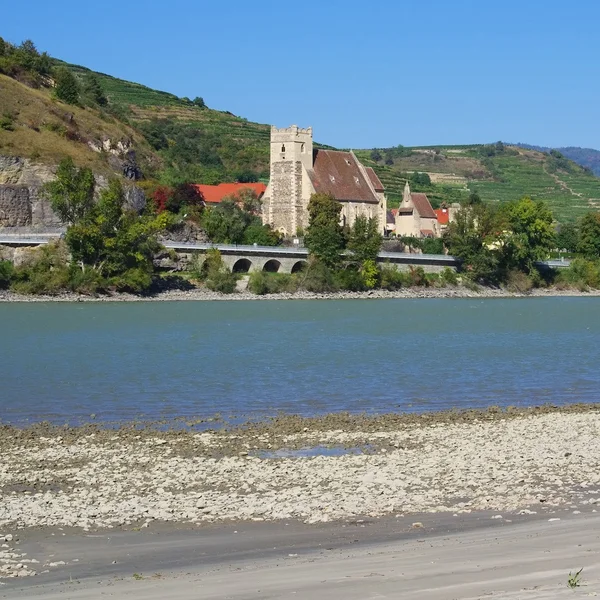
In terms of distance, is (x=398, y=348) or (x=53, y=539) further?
(x=398, y=348)

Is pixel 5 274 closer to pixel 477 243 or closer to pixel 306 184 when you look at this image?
pixel 306 184

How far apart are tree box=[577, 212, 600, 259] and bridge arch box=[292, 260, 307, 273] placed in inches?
1183

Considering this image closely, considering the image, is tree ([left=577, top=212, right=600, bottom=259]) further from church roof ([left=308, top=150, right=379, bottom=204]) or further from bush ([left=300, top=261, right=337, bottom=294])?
bush ([left=300, top=261, right=337, bottom=294])

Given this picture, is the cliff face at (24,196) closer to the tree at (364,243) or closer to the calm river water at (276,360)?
the calm river water at (276,360)

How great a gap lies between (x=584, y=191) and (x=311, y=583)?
19685cm

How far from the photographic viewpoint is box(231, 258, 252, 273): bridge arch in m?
74.6

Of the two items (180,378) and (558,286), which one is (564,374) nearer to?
(180,378)

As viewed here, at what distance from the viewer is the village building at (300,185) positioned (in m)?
87.6

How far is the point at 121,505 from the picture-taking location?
1368 centimetres

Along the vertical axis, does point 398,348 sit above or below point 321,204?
below

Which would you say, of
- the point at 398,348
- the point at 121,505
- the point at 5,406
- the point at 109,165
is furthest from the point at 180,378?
the point at 109,165

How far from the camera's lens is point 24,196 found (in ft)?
234

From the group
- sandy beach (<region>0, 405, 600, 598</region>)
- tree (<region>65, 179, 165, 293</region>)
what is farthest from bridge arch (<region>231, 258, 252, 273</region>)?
sandy beach (<region>0, 405, 600, 598</region>)

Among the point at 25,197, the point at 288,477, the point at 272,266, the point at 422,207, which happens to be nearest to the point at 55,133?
the point at 25,197
